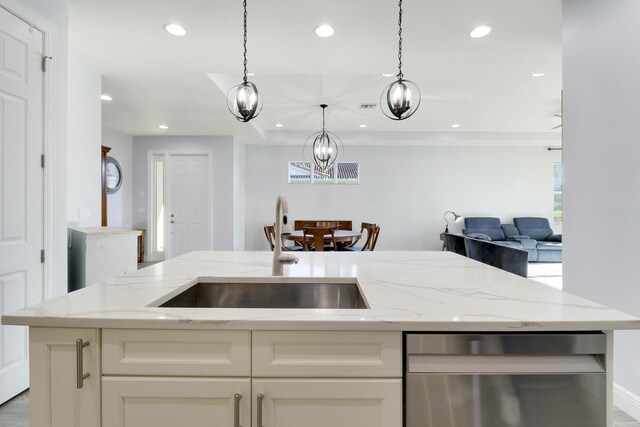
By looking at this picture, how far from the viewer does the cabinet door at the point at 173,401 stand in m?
0.83

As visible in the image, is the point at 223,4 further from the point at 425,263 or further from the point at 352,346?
the point at 352,346

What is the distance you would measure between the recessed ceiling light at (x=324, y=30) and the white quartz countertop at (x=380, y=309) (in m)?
1.97

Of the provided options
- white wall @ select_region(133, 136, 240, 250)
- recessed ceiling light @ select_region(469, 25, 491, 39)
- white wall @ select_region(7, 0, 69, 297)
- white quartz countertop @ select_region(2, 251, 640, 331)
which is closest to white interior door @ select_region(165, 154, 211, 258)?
white wall @ select_region(133, 136, 240, 250)

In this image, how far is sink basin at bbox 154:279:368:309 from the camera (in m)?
1.34

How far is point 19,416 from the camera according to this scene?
172 cm

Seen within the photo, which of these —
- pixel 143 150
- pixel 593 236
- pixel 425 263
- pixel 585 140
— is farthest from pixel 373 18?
pixel 143 150

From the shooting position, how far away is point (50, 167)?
79.0 inches

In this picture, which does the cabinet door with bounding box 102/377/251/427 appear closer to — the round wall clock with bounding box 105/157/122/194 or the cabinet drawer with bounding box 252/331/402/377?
the cabinet drawer with bounding box 252/331/402/377

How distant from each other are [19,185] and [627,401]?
3554mm

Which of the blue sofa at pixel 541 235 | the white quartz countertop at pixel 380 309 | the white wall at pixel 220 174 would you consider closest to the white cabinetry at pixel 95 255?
the white quartz countertop at pixel 380 309

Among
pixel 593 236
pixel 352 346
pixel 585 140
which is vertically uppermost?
pixel 585 140

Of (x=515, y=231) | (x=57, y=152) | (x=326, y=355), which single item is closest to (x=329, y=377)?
(x=326, y=355)

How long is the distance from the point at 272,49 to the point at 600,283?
2.88 meters

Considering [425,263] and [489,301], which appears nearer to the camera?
[489,301]
